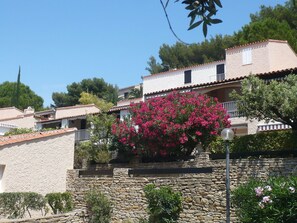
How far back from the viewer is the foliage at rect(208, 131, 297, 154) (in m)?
16.4

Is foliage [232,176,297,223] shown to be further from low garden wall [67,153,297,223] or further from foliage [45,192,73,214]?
foliage [45,192,73,214]

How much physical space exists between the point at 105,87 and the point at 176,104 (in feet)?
149

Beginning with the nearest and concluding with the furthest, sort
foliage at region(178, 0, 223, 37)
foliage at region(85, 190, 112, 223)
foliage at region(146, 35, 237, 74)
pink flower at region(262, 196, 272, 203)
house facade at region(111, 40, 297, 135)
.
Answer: foliage at region(178, 0, 223, 37) → pink flower at region(262, 196, 272, 203) → foliage at region(85, 190, 112, 223) → house facade at region(111, 40, 297, 135) → foliage at region(146, 35, 237, 74)

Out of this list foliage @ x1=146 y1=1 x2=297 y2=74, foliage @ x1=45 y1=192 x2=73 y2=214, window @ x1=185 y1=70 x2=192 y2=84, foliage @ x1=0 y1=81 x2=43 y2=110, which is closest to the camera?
foliage @ x1=45 y1=192 x2=73 y2=214

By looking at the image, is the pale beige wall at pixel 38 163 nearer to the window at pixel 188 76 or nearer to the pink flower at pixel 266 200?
the pink flower at pixel 266 200

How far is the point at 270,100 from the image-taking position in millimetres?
15055

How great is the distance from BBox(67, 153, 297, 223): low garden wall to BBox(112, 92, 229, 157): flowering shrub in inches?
38.0

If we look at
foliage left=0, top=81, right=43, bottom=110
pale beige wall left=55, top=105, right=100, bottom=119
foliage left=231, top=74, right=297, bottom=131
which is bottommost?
foliage left=231, top=74, right=297, bottom=131

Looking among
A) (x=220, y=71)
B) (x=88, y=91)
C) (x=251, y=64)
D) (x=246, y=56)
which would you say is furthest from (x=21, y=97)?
(x=251, y=64)

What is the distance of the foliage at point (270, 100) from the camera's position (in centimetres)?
1486

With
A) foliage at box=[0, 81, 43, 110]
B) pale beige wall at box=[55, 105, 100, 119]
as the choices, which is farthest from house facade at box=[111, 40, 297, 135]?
foliage at box=[0, 81, 43, 110]

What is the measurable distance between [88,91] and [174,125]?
45.3m

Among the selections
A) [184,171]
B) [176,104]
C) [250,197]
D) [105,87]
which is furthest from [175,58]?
[250,197]

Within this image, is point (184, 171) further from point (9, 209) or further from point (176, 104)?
point (9, 209)
